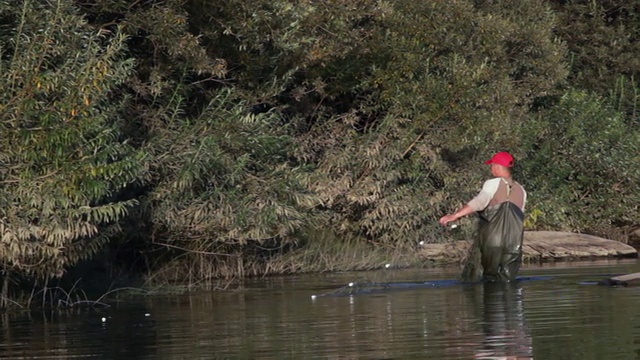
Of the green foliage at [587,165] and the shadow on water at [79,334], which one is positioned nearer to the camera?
the shadow on water at [79,334]

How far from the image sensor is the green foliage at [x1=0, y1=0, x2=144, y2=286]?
16.4 metres

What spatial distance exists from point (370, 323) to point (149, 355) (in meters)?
2.71

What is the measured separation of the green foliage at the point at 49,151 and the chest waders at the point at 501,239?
4653mm

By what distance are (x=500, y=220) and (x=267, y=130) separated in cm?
526

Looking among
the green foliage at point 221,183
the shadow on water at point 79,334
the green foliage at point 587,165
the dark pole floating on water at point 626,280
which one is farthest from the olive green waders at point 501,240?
the green foliage at point 587,165

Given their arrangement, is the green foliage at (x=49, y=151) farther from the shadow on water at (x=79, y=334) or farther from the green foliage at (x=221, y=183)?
the green foliage at (x=221, y=183)

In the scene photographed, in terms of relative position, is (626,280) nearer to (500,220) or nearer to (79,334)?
(500,220)

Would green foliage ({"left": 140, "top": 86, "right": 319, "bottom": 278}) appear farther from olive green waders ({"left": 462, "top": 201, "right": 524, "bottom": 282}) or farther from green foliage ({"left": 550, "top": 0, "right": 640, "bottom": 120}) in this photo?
green foliage ({"left": 550, "top": 0, "right": 640, "bottom": 120})

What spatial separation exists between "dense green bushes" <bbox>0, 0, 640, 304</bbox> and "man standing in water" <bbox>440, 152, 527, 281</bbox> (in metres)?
3.87

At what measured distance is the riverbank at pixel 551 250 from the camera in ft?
81.5

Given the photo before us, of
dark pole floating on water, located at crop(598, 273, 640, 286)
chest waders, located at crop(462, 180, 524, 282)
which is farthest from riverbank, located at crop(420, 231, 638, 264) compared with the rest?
dark pole floating on water, located at crop(598, 273, 640, 286)

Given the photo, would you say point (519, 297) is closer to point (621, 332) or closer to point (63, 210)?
point (621, 332)

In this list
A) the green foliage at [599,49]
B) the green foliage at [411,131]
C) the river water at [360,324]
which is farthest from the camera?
the green foliage at [599,49]

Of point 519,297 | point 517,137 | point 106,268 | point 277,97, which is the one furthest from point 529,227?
point 519,297
